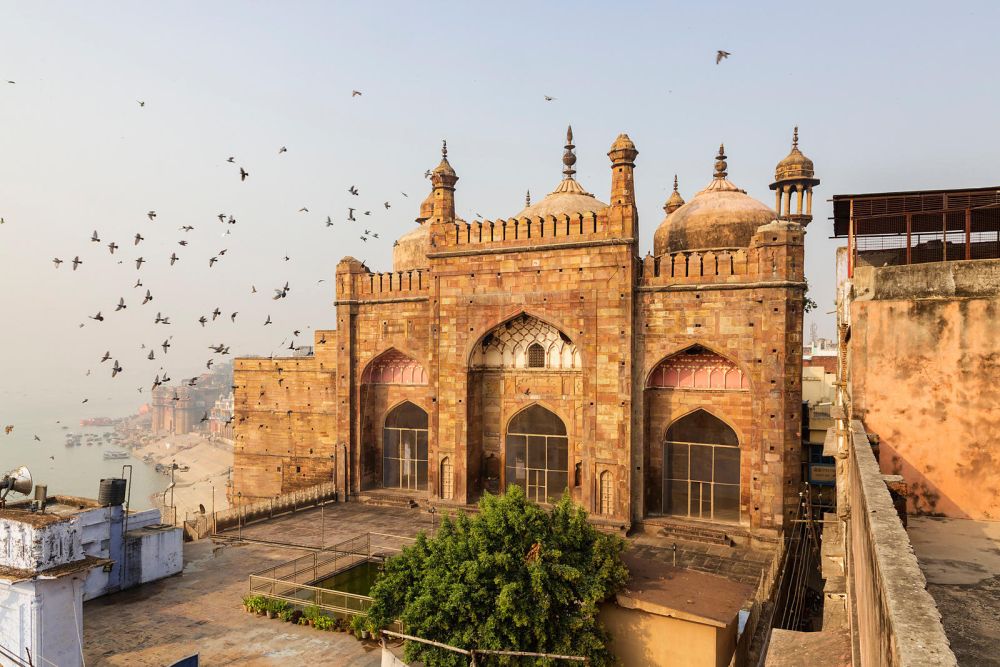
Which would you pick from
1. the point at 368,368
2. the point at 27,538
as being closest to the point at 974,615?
the point at 27,538

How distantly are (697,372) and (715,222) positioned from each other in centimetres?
463

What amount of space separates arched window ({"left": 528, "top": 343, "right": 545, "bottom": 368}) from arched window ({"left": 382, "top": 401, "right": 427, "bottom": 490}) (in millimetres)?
4064

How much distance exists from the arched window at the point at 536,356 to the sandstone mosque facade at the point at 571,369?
15cm

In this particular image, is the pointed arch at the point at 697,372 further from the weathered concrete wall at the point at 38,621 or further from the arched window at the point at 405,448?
the weathered concrete wall at the point at 38,621

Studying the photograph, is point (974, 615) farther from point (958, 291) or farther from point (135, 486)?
point (135, 486)

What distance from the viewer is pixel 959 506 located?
6.99 meters

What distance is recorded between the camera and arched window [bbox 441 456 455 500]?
17969 mm

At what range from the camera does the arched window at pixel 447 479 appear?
1797cm

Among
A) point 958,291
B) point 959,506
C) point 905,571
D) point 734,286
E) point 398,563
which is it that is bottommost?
point 398,563

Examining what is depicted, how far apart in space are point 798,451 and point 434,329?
10370 millimetres

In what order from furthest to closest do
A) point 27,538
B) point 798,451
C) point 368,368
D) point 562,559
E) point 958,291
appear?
point 368,368, point 798,451, point 562,559, point 27,538, point 958,291

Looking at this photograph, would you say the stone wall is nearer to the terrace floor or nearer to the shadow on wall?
the terrace floor

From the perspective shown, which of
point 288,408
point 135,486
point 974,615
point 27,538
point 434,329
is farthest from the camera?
point 135,486

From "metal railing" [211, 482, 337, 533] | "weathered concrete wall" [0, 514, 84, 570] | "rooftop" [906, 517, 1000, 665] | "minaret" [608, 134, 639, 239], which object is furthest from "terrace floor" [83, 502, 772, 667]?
"minaret" [608, 134, 639, 239]
